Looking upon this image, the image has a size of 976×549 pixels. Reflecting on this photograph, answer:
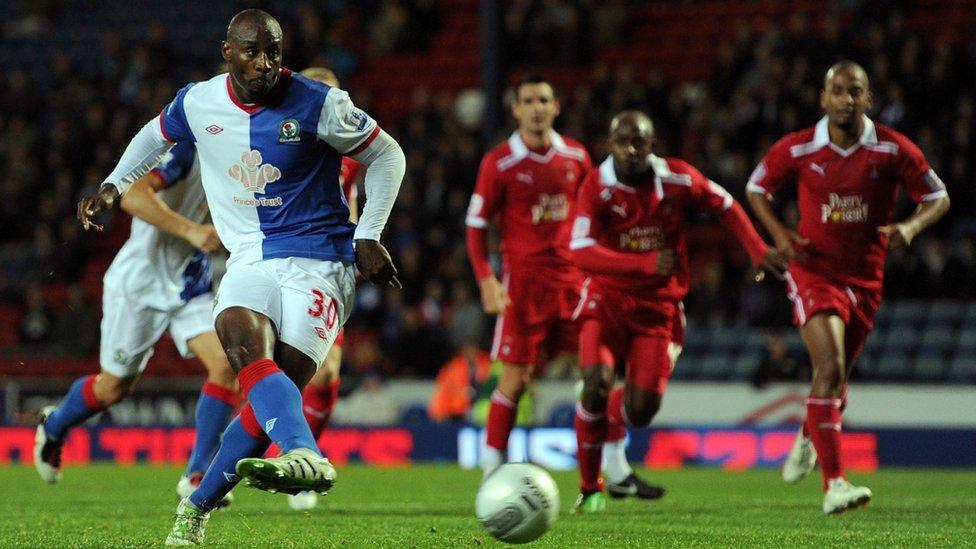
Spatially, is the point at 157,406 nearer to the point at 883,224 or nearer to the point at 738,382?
the point at 738,382

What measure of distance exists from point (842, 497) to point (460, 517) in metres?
1.97

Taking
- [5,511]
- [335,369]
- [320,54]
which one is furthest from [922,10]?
[5,511]

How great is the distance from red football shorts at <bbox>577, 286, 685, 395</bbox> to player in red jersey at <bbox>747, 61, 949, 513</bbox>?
3.04ft

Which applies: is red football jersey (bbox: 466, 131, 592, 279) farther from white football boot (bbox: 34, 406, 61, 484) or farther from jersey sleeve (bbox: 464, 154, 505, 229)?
white football boot (bbox: 34, 406, 61, 484)

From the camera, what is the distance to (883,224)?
881cm

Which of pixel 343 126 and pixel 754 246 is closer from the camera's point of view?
pixel 343 126

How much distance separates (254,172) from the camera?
636cm

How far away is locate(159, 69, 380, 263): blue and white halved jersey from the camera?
6320 millimetres

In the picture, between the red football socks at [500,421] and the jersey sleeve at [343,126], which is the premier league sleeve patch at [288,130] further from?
the red football socks at [500,421]

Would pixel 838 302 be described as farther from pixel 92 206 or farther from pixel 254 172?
pixel 92 206

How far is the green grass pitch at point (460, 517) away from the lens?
6.66 m

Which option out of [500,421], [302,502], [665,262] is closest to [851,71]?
[665,262]

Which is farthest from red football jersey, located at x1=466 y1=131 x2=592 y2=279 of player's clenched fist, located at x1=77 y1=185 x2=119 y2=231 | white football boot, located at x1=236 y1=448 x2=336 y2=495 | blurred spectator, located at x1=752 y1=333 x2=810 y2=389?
blurred spectator, located at x1=752 y1=333 x2=810 y2=389

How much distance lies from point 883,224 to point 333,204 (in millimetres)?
3696
